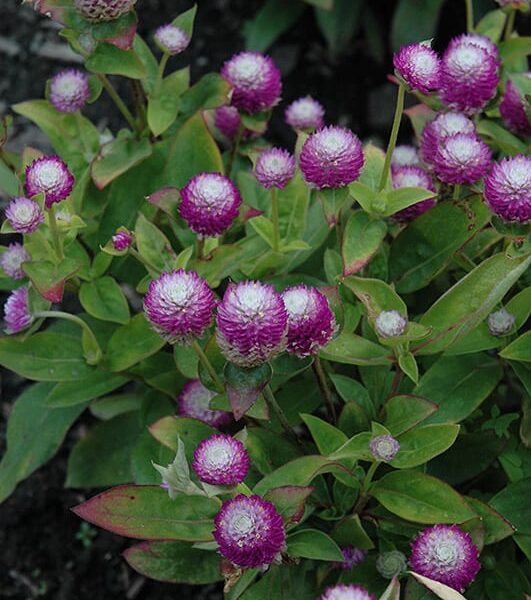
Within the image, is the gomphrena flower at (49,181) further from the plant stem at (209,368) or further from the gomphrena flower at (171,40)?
the gomphrena flower at (171,40)

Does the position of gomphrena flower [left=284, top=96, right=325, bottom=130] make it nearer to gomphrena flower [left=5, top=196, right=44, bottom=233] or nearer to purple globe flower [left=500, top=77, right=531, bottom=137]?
purple globe flower [left=500, top=77, right=531, bottom=137]

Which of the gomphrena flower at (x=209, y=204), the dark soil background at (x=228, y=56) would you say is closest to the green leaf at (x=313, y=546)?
the gomphrena flower at (x=209, y=204)

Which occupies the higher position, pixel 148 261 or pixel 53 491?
pixel 148 261

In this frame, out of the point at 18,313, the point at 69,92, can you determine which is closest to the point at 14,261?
the point at 18,313

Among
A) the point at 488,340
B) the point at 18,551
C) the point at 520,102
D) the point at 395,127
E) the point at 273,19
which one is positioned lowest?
the point at 18,551

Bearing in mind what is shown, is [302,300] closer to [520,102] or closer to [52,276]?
[52,276]

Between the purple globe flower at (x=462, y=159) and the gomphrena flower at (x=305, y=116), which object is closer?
the purple globe flower at (x=462, y=159)

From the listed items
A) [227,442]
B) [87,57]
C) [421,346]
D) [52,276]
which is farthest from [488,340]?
[87,57]
